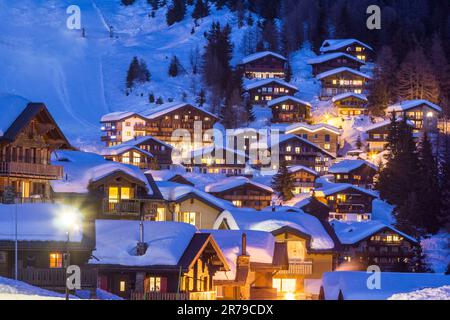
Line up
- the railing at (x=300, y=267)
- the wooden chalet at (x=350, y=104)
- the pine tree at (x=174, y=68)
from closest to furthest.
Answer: the railing at (x=300, y=267)
the wooden chalet at (x=350, y=104)
the pine tree at (x=174, y=68)

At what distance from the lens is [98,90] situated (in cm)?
12344

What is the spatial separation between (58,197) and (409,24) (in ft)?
351

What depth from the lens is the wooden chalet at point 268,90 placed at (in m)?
116

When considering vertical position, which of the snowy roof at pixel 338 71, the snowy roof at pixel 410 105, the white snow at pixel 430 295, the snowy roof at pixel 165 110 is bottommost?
the white snow at pixel 430 295

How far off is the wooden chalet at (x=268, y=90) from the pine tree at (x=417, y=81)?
12437mm

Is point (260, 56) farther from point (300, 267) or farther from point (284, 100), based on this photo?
point (300, 267)

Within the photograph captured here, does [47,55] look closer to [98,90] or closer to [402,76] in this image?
[98,90]

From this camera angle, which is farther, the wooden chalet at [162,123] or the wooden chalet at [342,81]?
the wooden chalet at [342,81]

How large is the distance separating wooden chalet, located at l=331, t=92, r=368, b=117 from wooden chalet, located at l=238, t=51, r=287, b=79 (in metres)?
13.1

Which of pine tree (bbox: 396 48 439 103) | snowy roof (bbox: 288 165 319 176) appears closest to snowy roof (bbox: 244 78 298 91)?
pine tree (bbox: 396 48 439 103)

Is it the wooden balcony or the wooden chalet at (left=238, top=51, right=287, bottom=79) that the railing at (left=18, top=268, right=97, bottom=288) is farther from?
the wooden chalet at (left=238, top=51, right=287, bottom=79)

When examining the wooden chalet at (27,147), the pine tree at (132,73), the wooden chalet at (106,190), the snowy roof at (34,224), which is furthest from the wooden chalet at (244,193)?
the snowy roof at (34,224)

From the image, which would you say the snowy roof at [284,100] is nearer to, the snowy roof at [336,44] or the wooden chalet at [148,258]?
the snowy roof at [336,44]
